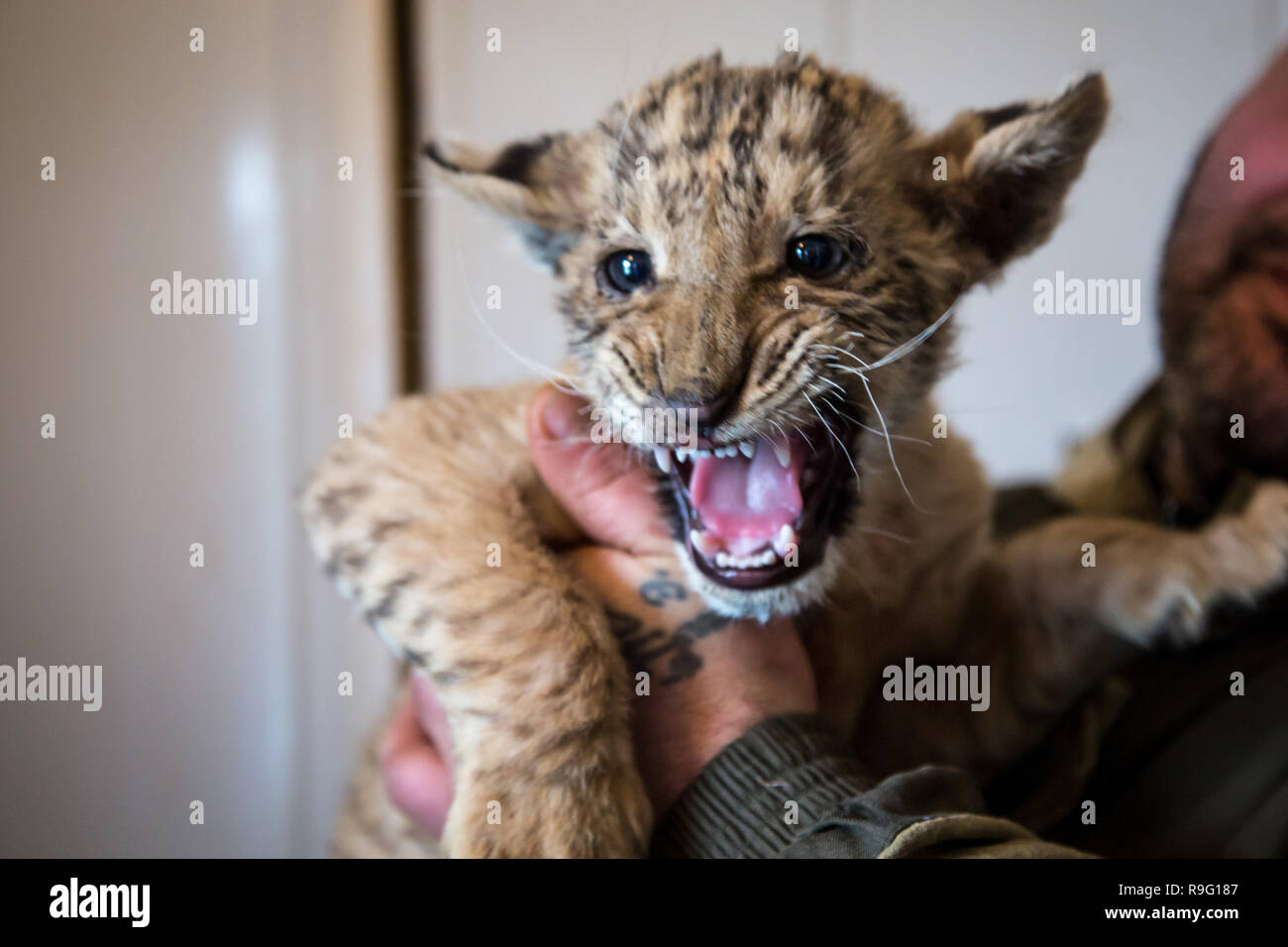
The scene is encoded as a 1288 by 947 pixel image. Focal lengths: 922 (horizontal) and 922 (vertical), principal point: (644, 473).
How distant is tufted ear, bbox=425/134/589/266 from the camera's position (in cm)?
136

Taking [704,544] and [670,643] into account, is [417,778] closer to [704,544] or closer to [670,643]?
[670,643]

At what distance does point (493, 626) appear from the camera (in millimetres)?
1236

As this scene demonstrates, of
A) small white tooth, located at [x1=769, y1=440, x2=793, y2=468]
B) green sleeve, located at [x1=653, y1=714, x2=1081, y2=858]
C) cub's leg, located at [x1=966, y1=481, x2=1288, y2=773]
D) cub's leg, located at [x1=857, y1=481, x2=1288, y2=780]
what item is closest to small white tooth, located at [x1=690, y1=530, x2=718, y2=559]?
small white tooth, located at [x1=769, y1=440, x2=793, y2=468]

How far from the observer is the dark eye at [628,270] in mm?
1243

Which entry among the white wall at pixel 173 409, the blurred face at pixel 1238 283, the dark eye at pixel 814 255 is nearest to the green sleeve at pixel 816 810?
the dark eye at pixel 814 255

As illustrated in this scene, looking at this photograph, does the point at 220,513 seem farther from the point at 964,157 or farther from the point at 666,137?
the point at 964,157

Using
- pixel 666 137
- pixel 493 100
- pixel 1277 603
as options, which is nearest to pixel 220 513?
pixel 493 100

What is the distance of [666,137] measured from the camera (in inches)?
49.2

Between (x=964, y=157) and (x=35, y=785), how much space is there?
1541 millimetres

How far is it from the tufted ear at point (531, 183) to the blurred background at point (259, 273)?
0.07 metres

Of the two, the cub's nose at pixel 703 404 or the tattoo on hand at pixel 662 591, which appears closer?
the cub's nose at pixel 703 404

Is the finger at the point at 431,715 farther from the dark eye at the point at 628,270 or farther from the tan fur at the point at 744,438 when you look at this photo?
the dark eye at the point at 628,270

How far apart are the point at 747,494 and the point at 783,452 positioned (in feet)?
0.24
